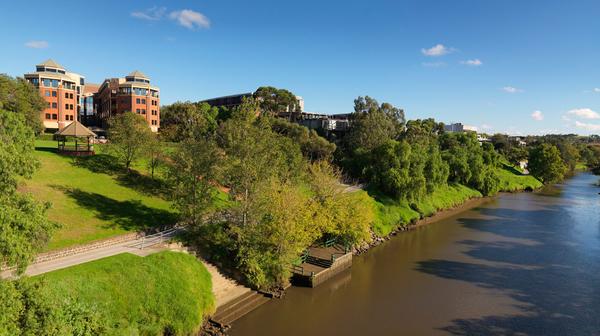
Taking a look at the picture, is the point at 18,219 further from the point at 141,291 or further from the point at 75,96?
the point at 75,96

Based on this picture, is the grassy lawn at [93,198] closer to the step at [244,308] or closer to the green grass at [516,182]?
the step at [244,308]

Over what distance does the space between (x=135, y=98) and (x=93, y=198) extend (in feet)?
182

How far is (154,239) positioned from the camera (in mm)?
32688

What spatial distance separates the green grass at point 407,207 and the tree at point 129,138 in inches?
1258

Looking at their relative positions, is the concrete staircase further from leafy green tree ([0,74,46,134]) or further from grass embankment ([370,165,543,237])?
leafy green tree ([0,74,46,134])

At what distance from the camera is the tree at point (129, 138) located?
45625mm

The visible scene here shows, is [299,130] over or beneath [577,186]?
over

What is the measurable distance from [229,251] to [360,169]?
144ft

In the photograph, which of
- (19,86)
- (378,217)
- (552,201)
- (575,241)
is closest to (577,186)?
(552,201)

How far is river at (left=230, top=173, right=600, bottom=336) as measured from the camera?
28.0 metres

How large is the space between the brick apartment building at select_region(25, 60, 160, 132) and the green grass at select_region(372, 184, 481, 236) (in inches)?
2147

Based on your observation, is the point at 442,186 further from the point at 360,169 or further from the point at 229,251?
the point at 229,251

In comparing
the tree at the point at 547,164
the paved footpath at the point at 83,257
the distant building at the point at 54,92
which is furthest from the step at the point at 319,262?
the tree at the point at 547,164

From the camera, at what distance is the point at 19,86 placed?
183 feet
